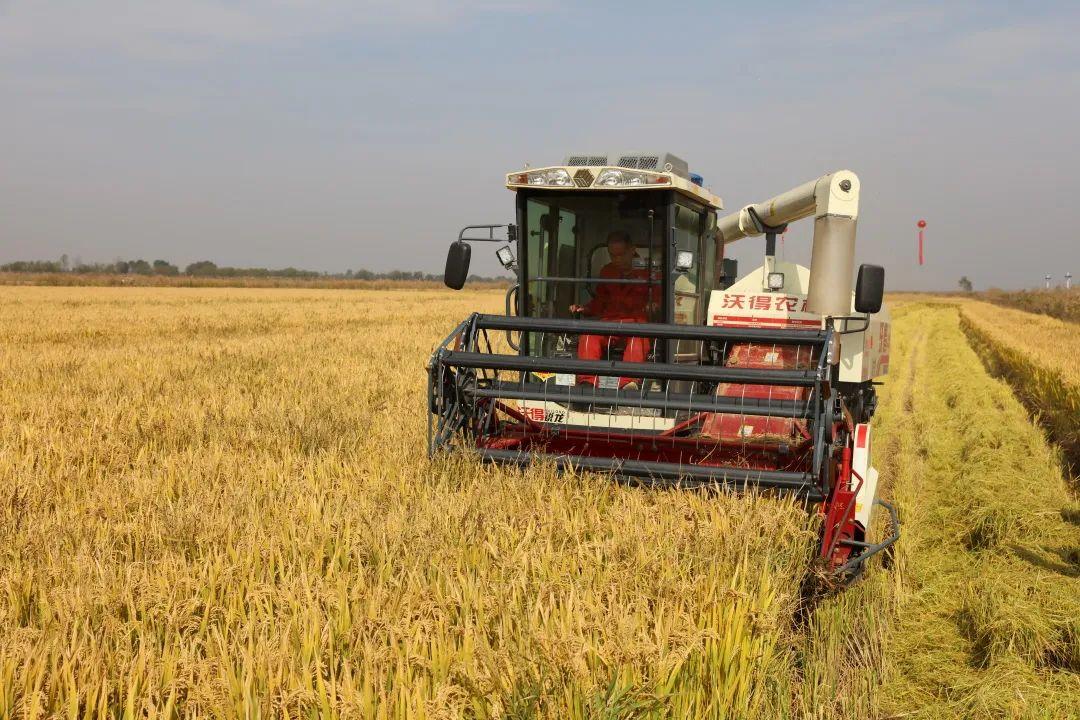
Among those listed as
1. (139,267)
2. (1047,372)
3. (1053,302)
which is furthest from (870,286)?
(139,267)

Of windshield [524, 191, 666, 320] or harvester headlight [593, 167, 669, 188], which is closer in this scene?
harvester headlight [593, 167, 669, 188]

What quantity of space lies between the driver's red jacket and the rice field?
4.95 ft

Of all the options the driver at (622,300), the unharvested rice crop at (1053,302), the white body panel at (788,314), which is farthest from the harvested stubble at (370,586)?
the unharvested rice crop at (1053,302)

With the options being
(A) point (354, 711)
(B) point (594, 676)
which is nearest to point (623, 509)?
(B) point (594, 676)

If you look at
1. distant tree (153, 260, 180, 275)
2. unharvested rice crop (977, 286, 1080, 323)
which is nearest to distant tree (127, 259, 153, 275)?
distant tree (153, 260, 180, 275)

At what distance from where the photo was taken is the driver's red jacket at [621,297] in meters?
6.05

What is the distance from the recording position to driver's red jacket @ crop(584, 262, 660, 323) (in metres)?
6.05

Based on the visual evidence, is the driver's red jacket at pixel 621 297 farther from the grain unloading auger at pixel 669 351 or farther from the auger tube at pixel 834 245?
the auger tube at pixel 834 245

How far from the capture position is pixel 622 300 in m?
6.16

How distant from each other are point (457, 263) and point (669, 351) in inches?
60.5

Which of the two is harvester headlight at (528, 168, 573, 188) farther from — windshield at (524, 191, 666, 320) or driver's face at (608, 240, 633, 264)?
driver's face at (608, 240, 633, 264)

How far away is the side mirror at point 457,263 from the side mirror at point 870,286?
7.50ft

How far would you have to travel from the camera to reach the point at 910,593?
4.75 metres

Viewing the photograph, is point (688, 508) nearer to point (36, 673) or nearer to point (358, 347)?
point (36, 673)
